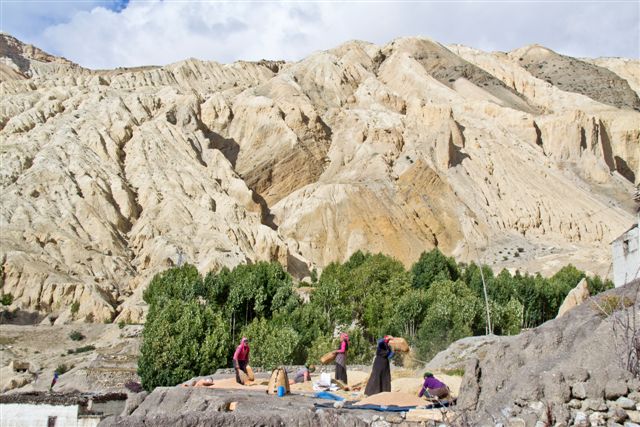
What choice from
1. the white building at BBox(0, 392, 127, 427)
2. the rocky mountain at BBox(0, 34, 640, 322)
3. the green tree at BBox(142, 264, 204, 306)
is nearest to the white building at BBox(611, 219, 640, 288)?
the white building at BBox(0, 392, 127, 427)

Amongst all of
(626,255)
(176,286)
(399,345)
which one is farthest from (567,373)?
(176,286)

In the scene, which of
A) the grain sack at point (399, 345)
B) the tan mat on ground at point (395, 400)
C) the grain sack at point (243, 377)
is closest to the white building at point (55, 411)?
the grain sack at point (243, 377)

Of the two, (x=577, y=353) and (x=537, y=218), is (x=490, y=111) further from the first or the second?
(x=577, y=353)

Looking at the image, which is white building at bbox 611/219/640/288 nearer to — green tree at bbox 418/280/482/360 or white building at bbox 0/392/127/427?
green tree at bbox 418/280/482/360

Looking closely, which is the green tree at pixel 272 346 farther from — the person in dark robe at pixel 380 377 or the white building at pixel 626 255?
the person in dark robe at pixel 380 377

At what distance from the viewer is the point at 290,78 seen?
344 feet

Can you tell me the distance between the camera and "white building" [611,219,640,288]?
2022 cm

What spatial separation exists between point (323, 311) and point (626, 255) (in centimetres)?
2371

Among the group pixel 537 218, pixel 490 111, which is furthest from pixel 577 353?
pixel 490 111

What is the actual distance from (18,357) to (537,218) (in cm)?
5524

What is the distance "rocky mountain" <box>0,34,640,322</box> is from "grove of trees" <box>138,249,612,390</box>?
11.1 meters

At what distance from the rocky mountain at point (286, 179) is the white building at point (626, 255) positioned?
39.5 metres

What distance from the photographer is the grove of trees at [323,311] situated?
33247 millimetres

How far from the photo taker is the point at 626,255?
21219 mm
